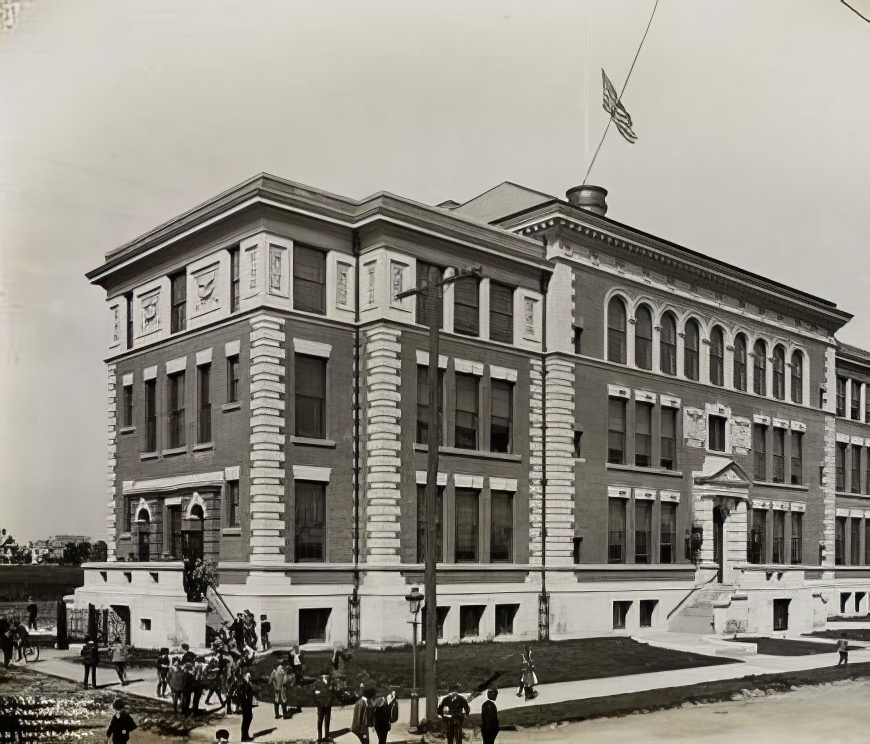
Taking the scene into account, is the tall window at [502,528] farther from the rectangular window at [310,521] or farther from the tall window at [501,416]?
the rectangular window at [310,521]

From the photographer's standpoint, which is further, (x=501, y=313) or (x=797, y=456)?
(x=797, y=456)

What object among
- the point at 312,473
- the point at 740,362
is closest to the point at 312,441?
the point at 312,473

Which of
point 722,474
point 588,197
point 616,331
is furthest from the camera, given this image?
point 722,474

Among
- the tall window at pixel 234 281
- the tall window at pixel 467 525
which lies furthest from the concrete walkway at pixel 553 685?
the tall window at pixel 234 281

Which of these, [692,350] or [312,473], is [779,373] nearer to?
[692,350]

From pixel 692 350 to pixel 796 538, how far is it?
870 cm

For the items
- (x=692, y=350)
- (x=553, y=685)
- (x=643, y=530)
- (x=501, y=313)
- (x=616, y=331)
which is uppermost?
(x=501, y=313)

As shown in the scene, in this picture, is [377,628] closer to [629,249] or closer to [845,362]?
[629,249]

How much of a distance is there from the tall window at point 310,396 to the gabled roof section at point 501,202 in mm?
5499

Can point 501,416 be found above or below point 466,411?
below

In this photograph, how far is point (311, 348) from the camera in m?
25.3

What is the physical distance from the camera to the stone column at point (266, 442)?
2411cm

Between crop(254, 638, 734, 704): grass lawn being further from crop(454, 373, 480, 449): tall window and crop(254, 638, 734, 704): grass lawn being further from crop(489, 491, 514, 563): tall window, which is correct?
crop(454, 373, 480, 449): tall window

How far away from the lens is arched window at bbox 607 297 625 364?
107 ft
